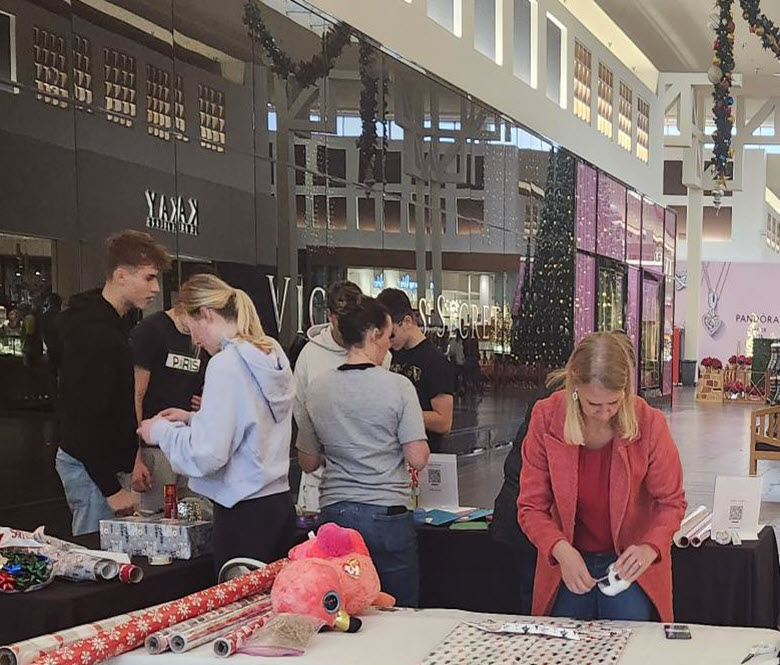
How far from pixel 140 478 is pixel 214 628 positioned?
139 centimetres

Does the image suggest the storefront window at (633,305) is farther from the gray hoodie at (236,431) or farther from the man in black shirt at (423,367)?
the gray hoodie at (236,431)

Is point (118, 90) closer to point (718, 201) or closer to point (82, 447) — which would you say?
point (82, 447)

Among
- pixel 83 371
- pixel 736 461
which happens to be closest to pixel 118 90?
pixel 83 371

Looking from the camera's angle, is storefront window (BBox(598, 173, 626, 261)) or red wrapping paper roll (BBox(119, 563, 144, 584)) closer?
red wrapping paper roll (BBox(119, 563, 144, 584))

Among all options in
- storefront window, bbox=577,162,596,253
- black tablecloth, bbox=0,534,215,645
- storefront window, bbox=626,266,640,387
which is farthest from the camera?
storefront window, bbox=626,266,640,387

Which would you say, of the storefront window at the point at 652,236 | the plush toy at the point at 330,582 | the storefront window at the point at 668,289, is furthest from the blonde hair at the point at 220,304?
the storefront window at the point at 668,289

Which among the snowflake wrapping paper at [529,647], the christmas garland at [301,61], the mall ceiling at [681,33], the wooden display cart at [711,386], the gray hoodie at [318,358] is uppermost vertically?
the mall ceiling at [681,33]

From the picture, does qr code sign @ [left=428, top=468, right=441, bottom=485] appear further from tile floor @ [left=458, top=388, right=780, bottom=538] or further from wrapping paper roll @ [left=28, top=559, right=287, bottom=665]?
tile floor @ [left=458, top=388, right=780, bottom=538]

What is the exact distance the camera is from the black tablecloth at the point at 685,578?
13.1ft

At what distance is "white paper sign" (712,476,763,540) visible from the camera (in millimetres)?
4004

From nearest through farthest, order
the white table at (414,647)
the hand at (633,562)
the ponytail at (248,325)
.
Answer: the white table at (414,647) < the hand at (633,562) < the ponytail at (248,325)

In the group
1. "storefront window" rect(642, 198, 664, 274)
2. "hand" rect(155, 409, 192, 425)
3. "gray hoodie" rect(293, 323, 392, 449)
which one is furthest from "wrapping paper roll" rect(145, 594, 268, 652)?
"storefront window" rect(642, 198, 664, 274)

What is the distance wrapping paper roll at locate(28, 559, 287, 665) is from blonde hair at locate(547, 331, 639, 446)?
0.87 meters

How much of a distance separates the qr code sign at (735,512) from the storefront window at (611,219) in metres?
13.1
